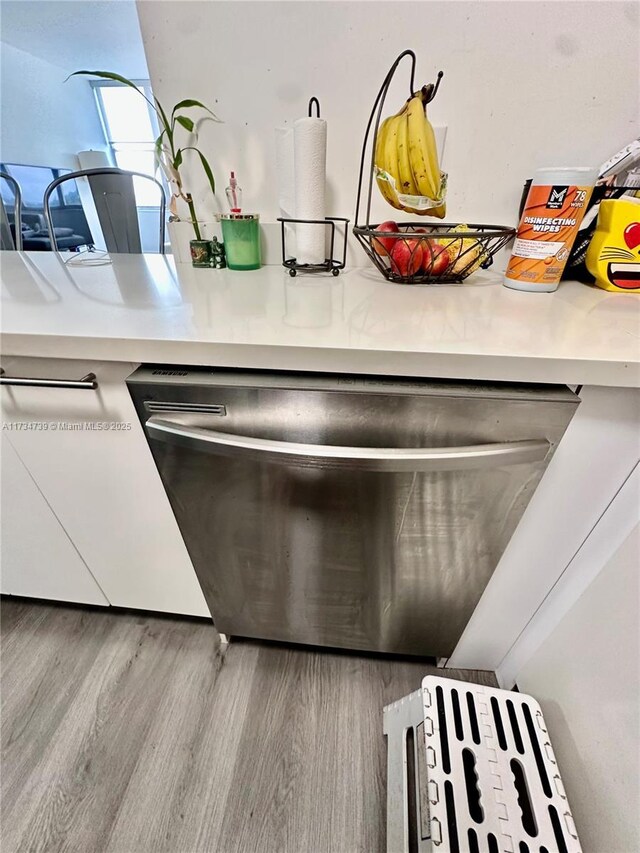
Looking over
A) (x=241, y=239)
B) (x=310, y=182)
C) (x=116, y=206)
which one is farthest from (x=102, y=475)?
(x=116, y=206)

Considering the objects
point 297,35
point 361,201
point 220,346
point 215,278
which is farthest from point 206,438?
point 297,35

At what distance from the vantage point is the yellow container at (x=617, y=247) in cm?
63

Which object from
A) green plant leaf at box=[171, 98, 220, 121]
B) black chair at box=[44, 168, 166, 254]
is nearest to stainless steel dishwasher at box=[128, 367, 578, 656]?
green plant leaf at box=[171, 98, 220, 121]

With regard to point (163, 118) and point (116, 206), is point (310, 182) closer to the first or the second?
point (163, 118)

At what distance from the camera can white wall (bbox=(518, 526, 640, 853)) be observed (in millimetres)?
478

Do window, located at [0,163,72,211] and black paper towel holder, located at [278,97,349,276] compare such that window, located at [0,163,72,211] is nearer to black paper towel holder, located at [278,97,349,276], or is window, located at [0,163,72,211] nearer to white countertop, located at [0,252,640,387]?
black paper towel holder, located at [278,97,349,276]

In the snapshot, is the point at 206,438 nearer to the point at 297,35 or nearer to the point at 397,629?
the point at 397,629

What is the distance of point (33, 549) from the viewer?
2.71 ft

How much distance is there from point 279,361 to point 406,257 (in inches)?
17.8

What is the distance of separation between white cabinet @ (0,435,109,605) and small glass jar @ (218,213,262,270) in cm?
65

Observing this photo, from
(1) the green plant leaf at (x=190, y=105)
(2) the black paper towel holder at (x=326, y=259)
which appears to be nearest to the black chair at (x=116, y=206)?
(1) the green plant leaf at (x=190, y=105)

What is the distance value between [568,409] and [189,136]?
3.56 ft

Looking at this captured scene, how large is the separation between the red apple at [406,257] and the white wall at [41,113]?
221 inches

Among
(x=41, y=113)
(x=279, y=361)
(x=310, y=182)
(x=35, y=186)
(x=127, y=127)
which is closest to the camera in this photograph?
(x=279, y=361)
